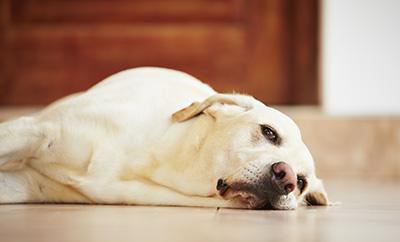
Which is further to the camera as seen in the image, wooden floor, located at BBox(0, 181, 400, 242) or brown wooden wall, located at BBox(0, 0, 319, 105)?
brown wooden wall, located at BBox(0, 0, 319, 105)

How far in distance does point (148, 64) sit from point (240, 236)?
310 centimetres

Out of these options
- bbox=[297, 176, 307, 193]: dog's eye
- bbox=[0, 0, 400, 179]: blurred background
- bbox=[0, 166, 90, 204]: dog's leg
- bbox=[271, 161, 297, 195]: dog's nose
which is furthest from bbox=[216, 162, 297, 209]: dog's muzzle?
bbox=[0, 0, 400, 179]: blurred background

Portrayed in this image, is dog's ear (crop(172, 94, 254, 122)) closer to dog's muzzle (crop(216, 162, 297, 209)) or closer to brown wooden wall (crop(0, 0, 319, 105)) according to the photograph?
dog's muzzle (crop(216, 162, 297, 209))

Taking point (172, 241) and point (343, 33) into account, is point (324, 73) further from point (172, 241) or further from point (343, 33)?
point (172, 241)

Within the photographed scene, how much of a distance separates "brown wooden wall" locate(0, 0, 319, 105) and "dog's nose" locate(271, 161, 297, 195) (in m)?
2.43

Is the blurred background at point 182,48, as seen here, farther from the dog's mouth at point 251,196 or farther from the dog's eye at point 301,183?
the dog's mouth at point 251,196

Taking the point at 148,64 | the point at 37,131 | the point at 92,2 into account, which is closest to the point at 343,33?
the point at 148,64

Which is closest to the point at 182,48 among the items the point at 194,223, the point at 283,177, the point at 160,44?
the point at 160,44

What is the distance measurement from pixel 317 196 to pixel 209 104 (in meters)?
0.46

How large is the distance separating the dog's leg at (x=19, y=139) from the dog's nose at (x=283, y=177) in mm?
724

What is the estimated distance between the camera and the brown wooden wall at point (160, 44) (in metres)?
4.82

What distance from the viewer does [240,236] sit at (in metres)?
1.83

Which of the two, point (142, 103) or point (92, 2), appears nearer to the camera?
point (142, 103)

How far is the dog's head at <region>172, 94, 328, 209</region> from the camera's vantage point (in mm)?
2424
